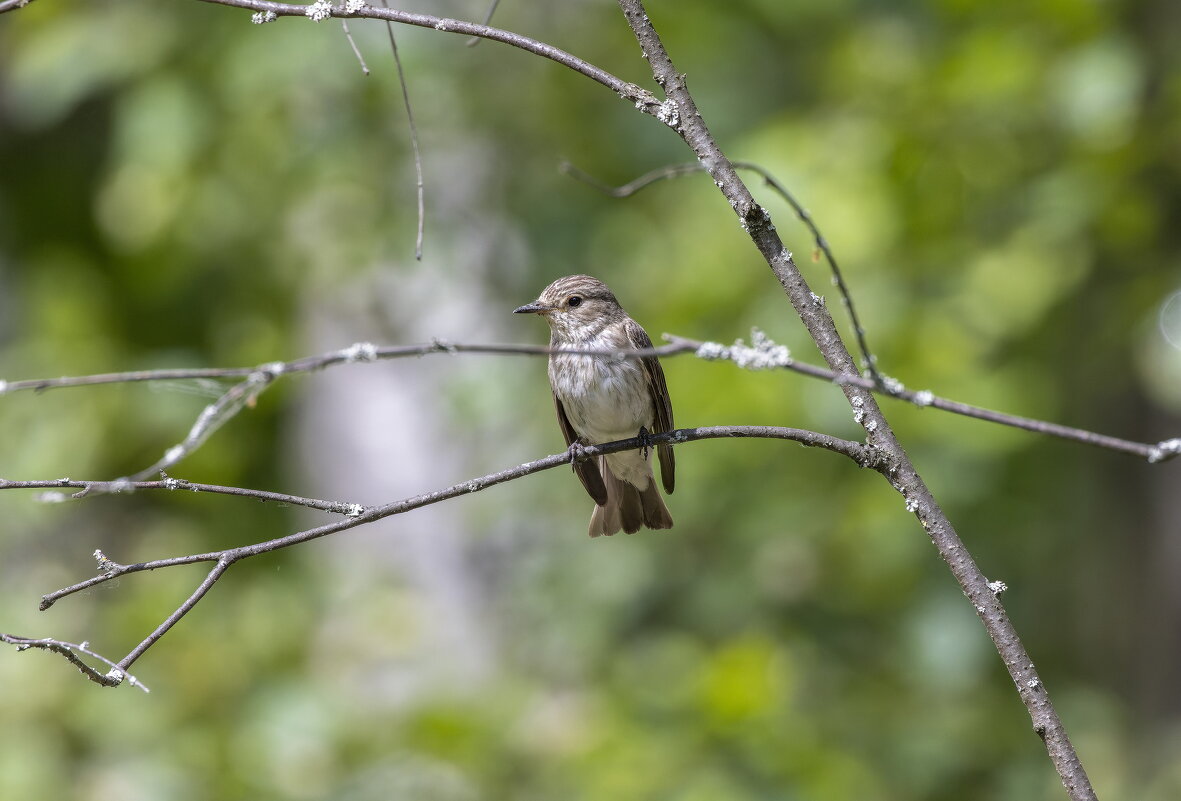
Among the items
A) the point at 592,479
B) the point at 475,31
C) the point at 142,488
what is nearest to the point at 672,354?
the point at 475,31

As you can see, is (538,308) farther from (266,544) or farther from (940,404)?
(940,404)

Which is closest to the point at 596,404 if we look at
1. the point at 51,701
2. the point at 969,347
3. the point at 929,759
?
the point at 969,347

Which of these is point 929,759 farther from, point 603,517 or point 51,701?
point 51,701

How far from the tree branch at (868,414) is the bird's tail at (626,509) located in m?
2.28

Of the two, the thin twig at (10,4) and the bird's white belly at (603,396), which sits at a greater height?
the bird's white belly at (603,396)

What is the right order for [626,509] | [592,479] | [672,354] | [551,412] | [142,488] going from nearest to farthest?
[672,354], [142,488], [592,479], [626,509], [551,412]

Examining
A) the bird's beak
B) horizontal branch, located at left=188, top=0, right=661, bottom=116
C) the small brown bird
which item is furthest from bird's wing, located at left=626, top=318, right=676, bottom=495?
horizontal branch, located at left=188, top=0, right=661, bottom=116

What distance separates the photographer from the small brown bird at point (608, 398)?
4129mm

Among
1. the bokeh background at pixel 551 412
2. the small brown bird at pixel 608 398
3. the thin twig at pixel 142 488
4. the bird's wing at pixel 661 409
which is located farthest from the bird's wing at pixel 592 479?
the thin twig at pixel 142 488

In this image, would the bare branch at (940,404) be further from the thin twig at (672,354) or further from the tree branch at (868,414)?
the tree branch at (868,414)

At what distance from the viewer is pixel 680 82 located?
179 centimetres

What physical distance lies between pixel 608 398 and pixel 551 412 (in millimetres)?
2385

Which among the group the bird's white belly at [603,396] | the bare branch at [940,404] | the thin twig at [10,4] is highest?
the bird's white belly at [603,396]

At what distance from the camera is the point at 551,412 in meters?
6.49
